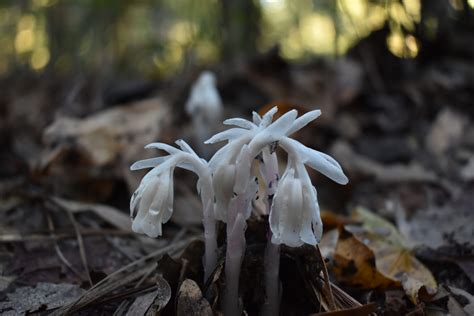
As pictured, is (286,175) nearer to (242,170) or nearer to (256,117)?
(242,170)

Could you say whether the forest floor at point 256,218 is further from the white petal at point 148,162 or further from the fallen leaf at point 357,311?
the white petal at point 148,162

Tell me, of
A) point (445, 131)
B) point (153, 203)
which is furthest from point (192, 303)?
point (445, 131)

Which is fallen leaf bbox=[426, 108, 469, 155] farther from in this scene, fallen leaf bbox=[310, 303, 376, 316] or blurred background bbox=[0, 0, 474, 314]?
fallen leaf bbox=[310, 303, 376, 316]

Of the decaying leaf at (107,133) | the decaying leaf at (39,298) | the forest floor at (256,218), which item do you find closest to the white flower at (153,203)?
the forest floor at (256,218)

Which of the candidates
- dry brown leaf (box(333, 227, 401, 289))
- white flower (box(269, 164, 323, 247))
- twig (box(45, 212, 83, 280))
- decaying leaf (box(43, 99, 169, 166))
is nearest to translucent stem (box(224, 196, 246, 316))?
white flower (box(269, 164, 323, 247))

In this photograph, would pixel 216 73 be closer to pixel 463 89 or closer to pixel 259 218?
pixel 463 89

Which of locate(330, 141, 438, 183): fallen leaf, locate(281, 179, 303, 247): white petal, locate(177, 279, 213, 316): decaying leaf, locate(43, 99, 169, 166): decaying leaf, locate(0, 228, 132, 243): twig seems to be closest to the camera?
locate(281, 179, 303, 247): white petal

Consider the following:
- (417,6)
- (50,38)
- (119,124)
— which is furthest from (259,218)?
(50,38)
